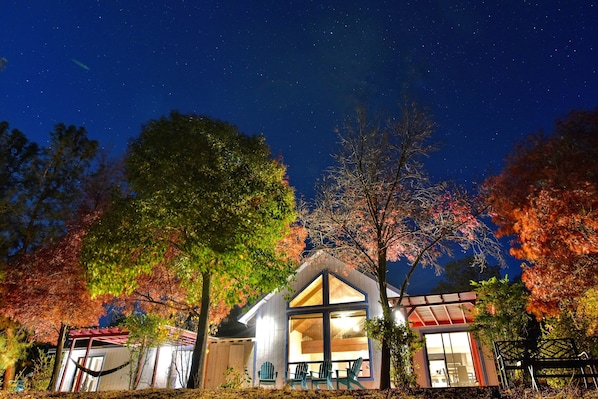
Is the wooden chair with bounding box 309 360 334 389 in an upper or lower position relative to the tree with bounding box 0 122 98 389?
lower

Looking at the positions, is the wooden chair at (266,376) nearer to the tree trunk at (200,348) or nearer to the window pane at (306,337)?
the window pane at (306,337)

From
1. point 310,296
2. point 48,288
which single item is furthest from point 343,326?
point 48,288

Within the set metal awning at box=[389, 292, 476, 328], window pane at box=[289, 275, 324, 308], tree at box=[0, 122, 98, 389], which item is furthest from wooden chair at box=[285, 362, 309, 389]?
tree at box=[0, 122, 98, 389]

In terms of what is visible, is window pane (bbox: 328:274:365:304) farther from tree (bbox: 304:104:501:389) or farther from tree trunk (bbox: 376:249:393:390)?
tree trunk (bbox: 376:249:393:390)

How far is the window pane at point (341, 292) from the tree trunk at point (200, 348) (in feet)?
20.9

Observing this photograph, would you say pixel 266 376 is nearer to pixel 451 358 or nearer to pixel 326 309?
pixel 326 309

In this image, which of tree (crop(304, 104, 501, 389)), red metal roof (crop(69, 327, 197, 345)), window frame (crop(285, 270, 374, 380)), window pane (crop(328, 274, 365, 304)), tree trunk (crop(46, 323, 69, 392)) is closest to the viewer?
tree (crop(304, 104, 501, 389))

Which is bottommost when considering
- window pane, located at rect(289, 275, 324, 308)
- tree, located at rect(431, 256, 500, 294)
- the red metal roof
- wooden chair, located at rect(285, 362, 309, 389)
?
wooden chair, located at rect(285, 362, 309, 389)

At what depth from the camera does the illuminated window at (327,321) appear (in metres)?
13.9

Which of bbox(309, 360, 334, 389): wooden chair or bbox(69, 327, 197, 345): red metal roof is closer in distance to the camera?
bbox(309, 360, 334, 389): wooden chair

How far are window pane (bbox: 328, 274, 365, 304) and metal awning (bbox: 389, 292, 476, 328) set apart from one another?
146 centimetres

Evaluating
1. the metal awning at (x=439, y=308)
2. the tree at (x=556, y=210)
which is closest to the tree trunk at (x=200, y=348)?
the metal awning at (x=439, y=308)

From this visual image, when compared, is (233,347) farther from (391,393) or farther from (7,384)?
(391,393)

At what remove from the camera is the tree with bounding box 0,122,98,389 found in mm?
14000
